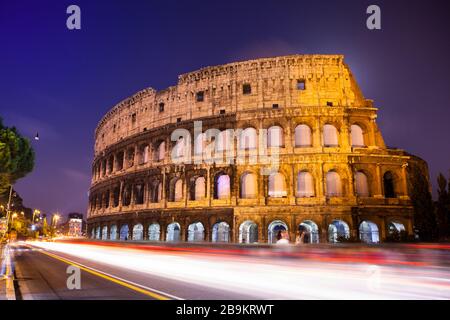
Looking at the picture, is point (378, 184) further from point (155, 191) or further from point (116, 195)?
point (116, 195)

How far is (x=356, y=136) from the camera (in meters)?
25.8

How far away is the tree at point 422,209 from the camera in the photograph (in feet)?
74.6

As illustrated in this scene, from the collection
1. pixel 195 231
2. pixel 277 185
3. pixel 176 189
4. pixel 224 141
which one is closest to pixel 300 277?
pixel 277 185

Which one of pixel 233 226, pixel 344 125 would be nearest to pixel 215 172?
pixel 233 226

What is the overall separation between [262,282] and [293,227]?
17407 mm

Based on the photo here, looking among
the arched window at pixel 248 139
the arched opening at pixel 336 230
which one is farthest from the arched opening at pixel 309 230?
the arched window at pixel 248 139

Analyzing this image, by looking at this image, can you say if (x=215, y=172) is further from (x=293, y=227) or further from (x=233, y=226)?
(x=293, y=227)

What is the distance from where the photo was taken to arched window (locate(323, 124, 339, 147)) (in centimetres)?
2525

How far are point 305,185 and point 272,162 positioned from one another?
308cm

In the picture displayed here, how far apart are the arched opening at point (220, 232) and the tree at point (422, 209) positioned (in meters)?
14.2

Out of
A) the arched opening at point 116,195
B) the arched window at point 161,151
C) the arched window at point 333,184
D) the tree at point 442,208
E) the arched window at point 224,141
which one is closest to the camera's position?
the tree at point 442,208

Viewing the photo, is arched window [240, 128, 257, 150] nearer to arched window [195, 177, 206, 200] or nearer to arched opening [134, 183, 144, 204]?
arched window [195, 177, 206, 200]

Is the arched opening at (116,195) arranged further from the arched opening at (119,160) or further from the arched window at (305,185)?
the arched window at (305,185)
